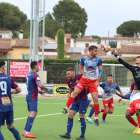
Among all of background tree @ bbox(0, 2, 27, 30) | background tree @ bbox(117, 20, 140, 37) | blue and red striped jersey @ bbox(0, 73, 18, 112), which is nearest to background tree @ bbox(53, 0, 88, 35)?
background tree @ bbox(0, 2, 27, 30)

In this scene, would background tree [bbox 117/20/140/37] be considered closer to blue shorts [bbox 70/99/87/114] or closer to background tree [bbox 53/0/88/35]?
background tree [bbox 53/0/88/35]

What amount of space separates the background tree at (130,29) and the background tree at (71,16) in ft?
69.1

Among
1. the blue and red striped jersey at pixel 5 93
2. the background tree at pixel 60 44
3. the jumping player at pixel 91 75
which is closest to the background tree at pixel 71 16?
the background tree at pixel 60 44

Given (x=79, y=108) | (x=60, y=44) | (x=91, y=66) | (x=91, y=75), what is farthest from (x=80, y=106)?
(x=60, y=44)

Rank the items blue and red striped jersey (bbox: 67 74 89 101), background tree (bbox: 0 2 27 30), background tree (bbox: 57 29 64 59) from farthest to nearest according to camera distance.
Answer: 1. background tree (bbox: 0 2 27 30)
2. background tree (bbox: 57 29 64 59)
3. blue and red striped jersey (bbox: 67 74 89 101)

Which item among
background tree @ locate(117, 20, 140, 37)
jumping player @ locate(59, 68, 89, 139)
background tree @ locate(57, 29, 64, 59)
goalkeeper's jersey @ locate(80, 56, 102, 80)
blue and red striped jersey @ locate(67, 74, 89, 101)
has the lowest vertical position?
jumping player @ locate(59, 68, 89, 139)

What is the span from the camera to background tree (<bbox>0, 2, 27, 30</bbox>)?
3447 inches

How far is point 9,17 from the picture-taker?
87.2 m

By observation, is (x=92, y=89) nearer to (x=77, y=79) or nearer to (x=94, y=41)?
(x=77, y=79)

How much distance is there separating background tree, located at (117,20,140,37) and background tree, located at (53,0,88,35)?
2108cm

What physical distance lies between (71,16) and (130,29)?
87.6 feet

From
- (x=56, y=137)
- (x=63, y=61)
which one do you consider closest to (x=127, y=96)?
(x=56, y=137)

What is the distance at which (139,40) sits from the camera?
94125 millimetres

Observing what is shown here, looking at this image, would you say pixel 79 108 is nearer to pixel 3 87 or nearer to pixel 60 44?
pixel 3 87
